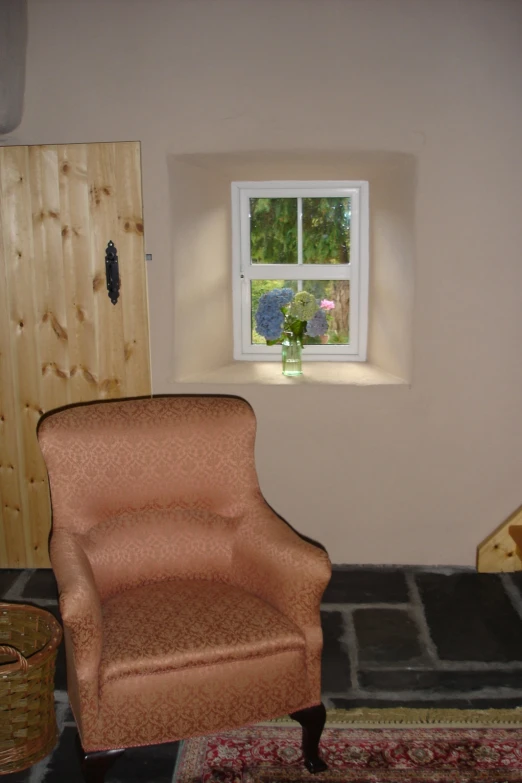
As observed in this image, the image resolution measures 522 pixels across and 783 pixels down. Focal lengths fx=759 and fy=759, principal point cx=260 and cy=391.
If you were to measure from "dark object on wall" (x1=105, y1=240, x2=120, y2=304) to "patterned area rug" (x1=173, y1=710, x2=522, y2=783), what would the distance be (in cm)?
→ 178

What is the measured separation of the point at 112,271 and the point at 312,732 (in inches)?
76.9

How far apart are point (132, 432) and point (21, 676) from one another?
0.77m

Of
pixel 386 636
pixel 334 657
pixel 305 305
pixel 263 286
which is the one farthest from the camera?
pixel 263 286

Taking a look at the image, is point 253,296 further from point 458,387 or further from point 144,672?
point 144,672

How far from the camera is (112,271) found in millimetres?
3180

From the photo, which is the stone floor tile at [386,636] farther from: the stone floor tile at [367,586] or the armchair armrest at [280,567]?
the armchair armrest at [280,567]

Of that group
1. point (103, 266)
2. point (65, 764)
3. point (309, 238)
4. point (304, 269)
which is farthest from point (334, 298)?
point (65, 764)

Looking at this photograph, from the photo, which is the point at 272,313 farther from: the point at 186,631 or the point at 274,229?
the point at 186,631

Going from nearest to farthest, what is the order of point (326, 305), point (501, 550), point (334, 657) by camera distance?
1. point (334, 657)
2. point (501, 550)
3. point (326, 305)

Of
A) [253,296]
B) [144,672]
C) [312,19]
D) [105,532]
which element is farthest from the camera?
[253,296]

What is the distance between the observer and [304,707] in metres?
2.12

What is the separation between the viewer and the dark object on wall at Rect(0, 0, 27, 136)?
110 inches

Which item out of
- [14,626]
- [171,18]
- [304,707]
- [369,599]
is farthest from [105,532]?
[171,18]

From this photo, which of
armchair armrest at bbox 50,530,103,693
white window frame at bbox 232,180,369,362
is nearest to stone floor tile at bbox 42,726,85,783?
armchair armrest at bbox 50,530,103,693
